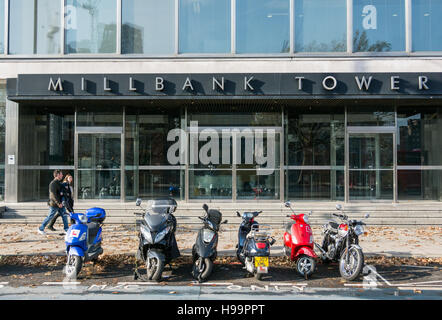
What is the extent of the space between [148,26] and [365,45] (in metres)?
8.35

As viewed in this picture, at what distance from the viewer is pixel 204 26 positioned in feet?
47.0

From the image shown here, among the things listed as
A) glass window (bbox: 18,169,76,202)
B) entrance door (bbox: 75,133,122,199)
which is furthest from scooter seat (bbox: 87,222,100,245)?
glass window (bbox: 18,169,76,202)

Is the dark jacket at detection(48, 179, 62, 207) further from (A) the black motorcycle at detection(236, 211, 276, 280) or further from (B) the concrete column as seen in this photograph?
(A) the black motorcycle at detection(236, 211, 276, 280)

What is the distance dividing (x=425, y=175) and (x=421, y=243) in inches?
228

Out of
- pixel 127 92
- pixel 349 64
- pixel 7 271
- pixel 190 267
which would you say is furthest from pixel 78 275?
pixel 349 64

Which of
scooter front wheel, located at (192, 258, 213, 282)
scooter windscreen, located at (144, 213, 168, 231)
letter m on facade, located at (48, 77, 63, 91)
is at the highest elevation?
letter m on facade, located at (48, 77, 63, 91)

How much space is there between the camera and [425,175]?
14.3 m

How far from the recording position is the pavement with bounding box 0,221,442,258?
27.6 feet

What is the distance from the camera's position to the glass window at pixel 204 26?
1423 centimetres

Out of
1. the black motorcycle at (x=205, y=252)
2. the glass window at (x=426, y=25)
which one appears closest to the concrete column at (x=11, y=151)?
the black motorcycle at (x=205, y=252)

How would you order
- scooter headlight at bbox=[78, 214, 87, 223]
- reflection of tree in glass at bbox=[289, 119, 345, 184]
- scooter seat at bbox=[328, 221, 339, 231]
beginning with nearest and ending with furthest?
scooter headlight at bbox=[78, 214, 87, 223]
scooter seat at bbox=[328, 221, 339, 231]
reflection of tree in glass at bbox=[289, 119, 345, 184]

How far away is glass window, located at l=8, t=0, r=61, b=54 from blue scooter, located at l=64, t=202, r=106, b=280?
390 inches

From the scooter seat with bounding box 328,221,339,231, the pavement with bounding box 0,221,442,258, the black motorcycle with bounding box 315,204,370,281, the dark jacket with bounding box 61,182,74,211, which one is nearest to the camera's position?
the black motorcycle with bounding box 315,204,370,281

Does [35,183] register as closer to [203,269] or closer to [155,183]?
[155,183]
